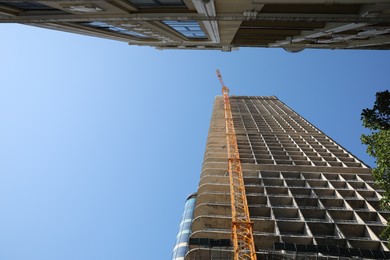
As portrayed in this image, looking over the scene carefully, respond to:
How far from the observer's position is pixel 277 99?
115500 mm

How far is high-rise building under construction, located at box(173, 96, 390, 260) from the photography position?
28.6 m

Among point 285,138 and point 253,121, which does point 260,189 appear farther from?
point 253,121

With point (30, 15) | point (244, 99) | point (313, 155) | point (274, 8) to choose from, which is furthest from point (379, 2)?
point (244, 99)

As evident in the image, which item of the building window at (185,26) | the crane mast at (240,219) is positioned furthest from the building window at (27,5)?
the crane mast at (240,219)

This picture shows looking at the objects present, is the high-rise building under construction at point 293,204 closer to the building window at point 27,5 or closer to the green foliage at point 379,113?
the green foliage at point 379,113

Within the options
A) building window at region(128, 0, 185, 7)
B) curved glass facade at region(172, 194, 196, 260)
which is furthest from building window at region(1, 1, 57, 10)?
curved glass facade at region(172, 194, 196, 260)

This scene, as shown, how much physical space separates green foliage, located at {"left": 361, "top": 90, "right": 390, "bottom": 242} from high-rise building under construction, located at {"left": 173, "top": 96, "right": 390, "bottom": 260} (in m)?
7.35

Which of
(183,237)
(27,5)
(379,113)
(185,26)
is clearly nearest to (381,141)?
(379,113)

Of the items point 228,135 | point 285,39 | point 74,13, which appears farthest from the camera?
point 228,135

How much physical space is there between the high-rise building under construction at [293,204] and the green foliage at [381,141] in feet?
24.1

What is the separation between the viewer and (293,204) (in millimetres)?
36469

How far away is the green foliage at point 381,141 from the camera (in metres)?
20.4

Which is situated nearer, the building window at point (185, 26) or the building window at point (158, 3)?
the building window at point (158, 3)

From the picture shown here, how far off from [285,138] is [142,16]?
55382 millimetres
